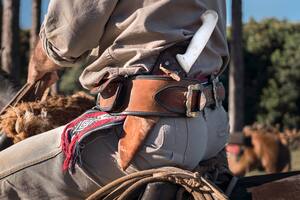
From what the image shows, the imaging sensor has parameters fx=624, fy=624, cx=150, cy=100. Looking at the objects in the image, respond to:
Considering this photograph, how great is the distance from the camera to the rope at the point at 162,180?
2.49m

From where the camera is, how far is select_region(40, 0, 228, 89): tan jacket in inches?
102

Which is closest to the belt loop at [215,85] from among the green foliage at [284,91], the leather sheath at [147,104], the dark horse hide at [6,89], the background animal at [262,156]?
the leather sheath at [147,104]

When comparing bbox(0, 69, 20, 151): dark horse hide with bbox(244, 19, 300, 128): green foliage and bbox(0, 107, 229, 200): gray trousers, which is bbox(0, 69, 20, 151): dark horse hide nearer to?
bbox(0, 107, 229, 200): gray trousers

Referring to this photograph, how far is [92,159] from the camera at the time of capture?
2.59 meters

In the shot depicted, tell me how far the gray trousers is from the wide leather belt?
2.0 inches

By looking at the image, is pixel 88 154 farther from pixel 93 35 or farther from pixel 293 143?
pixel 293 143

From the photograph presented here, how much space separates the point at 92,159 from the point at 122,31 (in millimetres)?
555

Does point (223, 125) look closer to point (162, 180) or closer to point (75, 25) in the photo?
point (162, 180)

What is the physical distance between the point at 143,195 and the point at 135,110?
35 centimetres

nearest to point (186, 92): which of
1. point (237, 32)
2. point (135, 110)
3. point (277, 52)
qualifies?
point (135, 110)

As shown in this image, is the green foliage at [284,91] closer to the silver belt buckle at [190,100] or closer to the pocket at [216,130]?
the pocket at [216,130]

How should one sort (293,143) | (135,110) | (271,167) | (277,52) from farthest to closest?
(277,52) < (293,143) < (271,167) < (135,110)

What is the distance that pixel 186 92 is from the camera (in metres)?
2.55

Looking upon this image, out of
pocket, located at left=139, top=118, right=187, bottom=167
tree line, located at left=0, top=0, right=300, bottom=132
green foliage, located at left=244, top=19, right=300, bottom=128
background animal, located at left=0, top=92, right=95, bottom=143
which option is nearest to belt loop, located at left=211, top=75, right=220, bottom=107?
pocket, located at left=139, top=118, right=187, bottom=167
